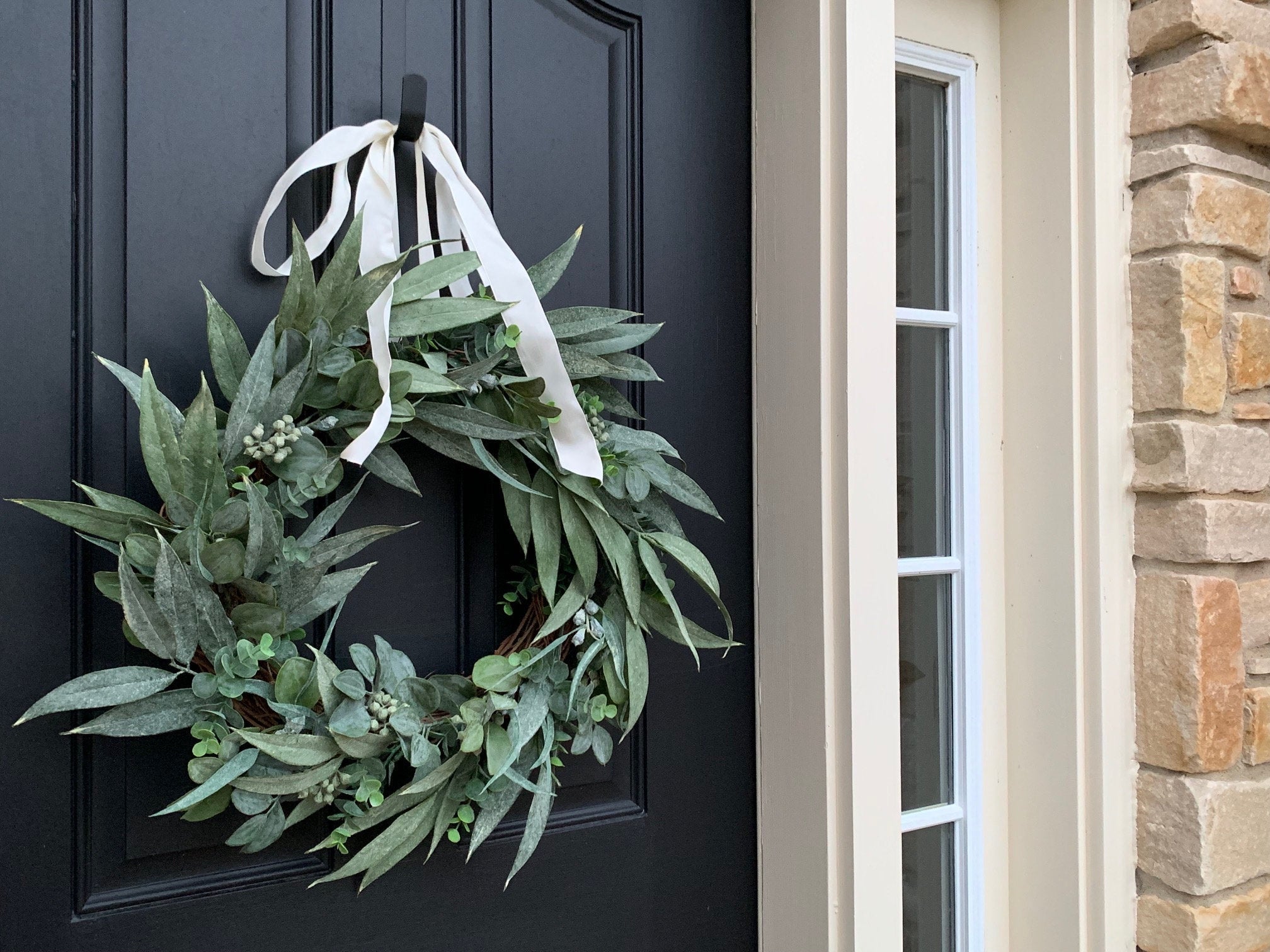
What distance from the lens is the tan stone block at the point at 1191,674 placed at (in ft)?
3.82

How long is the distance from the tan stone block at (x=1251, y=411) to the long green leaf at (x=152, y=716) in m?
1.27

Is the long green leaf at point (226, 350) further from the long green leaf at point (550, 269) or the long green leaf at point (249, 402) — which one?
the long green leaf at point (550, 269)

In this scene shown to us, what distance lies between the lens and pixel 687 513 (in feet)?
3.66

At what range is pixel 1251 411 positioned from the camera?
1244mm

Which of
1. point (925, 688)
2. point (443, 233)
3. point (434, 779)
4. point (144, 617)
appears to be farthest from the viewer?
point (925, 688)

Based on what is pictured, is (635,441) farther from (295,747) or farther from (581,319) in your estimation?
(295,747)

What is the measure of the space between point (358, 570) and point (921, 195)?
2.99 feet

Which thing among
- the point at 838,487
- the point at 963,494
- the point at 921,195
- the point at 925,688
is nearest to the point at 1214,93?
the point at 921,195

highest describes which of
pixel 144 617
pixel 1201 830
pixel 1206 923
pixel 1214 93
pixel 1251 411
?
pixel 1214 93

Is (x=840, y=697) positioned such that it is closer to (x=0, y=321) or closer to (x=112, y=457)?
(x=112, y=457)

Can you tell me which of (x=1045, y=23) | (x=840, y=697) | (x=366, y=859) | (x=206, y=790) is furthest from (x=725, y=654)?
(x=1045, y=23)

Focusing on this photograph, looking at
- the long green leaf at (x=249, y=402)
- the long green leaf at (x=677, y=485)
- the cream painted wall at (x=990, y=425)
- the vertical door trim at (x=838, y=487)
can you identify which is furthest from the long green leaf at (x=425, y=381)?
the cream painted wall at (x=990, y=425)

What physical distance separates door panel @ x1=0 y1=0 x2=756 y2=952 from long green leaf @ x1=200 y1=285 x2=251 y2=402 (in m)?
0.10

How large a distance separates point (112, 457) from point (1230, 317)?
1330mm
